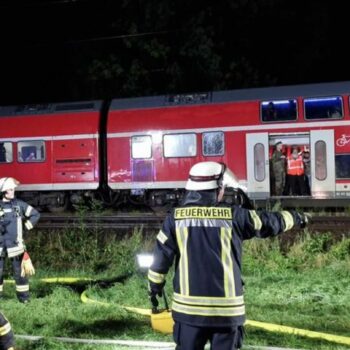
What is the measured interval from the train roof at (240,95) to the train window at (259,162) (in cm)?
127

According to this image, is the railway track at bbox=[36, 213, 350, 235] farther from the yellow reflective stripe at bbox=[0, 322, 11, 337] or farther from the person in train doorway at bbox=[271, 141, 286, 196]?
the yellow reflective stripe at bbox=[0, 322, 11, 337]

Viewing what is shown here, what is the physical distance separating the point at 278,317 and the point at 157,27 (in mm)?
19497

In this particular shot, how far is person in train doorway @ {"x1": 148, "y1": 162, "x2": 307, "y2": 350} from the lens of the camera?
12.8ft

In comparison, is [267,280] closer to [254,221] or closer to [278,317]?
[278,317]

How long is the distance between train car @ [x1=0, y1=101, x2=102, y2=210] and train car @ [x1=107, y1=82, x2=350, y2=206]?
64 cm

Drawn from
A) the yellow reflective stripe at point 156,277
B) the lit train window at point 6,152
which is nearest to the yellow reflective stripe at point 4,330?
the yellow reflective stripe at point 156,277

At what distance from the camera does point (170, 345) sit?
222 inches

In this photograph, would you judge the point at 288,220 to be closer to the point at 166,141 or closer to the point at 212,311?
the point at 212,311

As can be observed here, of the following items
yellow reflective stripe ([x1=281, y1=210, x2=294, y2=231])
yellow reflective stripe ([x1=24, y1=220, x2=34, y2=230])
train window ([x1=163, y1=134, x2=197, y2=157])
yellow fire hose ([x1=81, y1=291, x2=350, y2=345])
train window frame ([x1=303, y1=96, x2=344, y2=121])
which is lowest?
yellow fire hose ([x1=81, y1=291, x2=350, y2=345])

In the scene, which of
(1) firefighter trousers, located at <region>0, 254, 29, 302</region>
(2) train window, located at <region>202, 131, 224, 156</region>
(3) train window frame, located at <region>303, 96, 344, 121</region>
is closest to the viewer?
(1) firefighter trousers, located at <region>0, 254, 29, 302</region>

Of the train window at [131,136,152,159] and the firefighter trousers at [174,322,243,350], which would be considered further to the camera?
the train window at [131,136,152,159]

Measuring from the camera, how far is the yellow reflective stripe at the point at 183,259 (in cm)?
397

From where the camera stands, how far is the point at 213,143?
53.2 feet

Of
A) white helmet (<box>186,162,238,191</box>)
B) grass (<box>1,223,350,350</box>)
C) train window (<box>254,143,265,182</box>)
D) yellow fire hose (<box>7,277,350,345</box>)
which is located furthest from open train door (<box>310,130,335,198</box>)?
white helmet (<box>186,162,238,191</box>)
